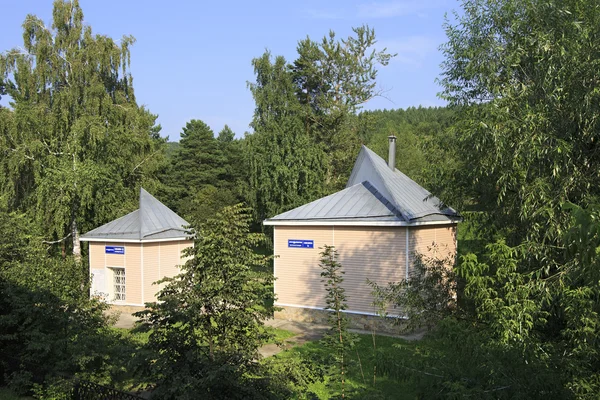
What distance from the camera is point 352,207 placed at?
50.9 ft

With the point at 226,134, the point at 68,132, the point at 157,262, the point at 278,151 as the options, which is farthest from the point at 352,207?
the point at 226,134

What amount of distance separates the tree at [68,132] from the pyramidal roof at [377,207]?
1037cm

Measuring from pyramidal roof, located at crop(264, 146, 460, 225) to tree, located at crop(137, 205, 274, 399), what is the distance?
880cm

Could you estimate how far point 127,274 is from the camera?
18.4 meters

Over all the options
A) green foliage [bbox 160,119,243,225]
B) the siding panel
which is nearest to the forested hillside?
the siding panel

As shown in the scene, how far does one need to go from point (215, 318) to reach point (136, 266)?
1365 cm

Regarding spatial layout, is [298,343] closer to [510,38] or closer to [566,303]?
[566,303]

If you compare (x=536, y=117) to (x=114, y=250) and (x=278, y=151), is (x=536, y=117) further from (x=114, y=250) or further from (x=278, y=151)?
(x=278, y=151)

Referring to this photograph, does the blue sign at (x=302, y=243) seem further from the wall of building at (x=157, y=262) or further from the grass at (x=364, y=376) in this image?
the wall of building at (x=157, y=262)

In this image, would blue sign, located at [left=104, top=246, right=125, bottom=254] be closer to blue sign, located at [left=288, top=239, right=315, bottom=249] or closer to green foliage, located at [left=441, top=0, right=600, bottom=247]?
blue sign, located at [left=288, top=239, right=315, bottom=249]

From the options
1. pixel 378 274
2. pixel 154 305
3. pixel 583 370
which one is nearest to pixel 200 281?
pixel 154 305

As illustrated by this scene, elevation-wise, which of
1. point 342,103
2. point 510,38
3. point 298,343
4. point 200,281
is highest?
point 342,103

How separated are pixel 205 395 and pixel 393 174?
13580 millimetres

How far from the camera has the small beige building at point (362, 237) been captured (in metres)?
14.3
